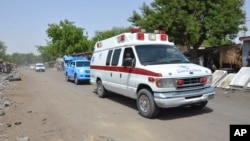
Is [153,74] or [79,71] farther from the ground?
[153,74]

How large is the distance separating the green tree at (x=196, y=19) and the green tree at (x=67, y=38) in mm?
29887

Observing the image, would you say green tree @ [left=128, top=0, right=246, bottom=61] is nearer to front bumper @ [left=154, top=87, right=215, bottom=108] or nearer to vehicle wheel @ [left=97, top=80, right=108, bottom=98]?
vehicle wheel @ [left=97, top=80, right=108, bottom=98]

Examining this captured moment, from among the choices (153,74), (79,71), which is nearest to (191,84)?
(153,74)

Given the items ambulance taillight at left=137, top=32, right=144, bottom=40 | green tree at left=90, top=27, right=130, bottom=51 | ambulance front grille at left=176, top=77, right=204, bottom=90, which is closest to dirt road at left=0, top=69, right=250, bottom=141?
ambulance front grille at left=176, top=77, right=204, bottom=90

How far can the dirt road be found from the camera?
6.31 metres

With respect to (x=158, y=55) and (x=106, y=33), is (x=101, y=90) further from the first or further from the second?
(x=106, y=33)

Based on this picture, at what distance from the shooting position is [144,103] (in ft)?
26.3

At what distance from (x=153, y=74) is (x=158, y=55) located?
1252mm

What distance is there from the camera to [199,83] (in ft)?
Result: 25.1

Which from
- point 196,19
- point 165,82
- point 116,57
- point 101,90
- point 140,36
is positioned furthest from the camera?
point 196,19

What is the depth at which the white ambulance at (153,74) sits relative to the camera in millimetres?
7316

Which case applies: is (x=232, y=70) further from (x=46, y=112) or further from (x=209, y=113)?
(x=46, y=112)

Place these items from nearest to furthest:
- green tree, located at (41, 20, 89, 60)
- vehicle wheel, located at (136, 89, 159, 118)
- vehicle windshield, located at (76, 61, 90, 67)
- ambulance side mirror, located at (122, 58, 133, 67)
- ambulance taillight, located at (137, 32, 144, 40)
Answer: vehicle wheel, located at (136, 89, 159, 118) < ambulance side mirror, located at (122, 58, 133, 67) < ambulance taillight, located at (137, 32, 144, 40) < vehicle windshield, located at (76, 61, 90, 67) < green tree, located at (41, 20, 89, 60)

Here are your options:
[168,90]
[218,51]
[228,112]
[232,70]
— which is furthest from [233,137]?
[218,51]
